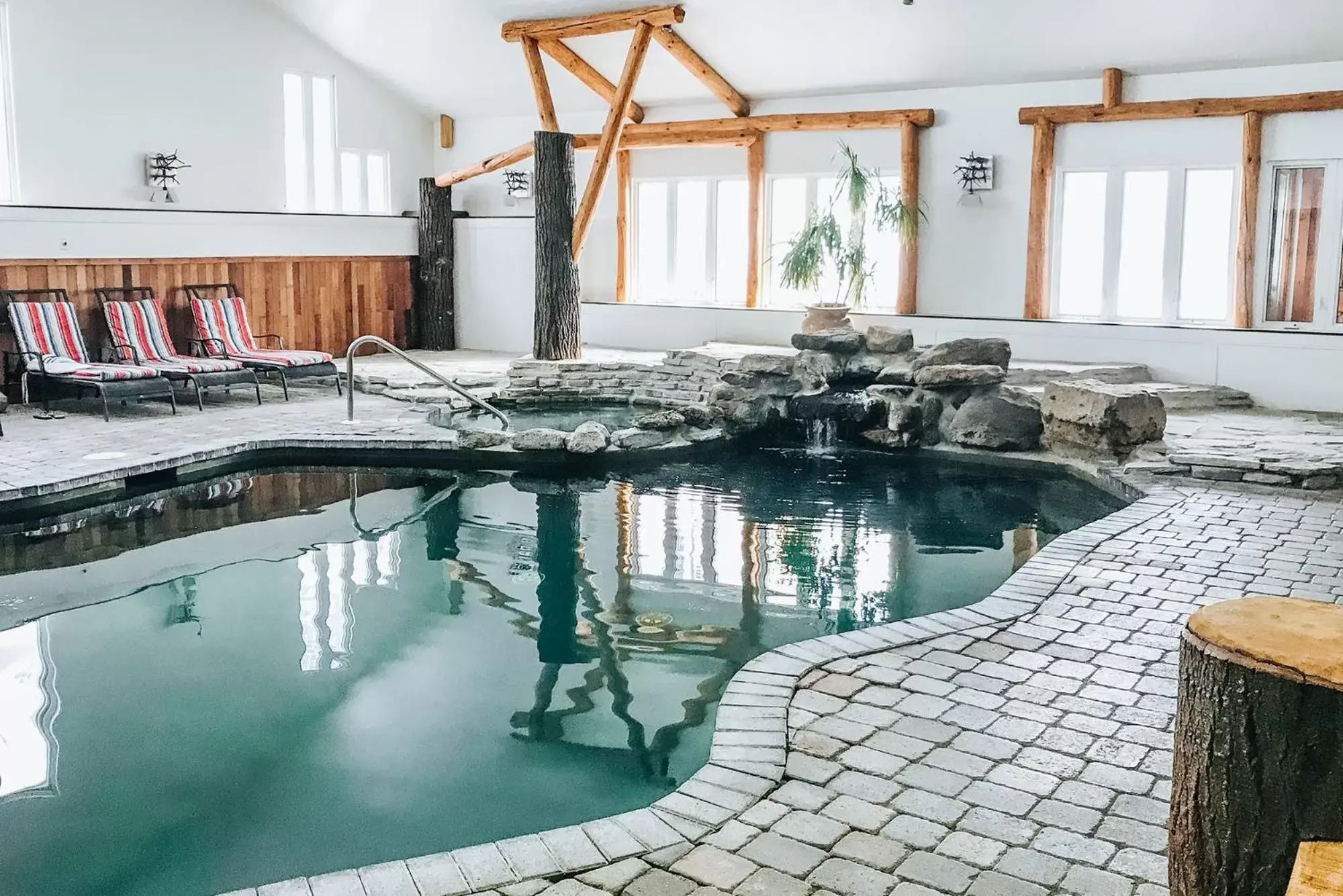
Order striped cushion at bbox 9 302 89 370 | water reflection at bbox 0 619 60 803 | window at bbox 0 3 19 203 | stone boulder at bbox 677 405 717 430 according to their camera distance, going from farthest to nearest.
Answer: window at bbox 0 3 19 203 < striped cushion at bbox 9 302 89 370 < stone boulder at bbox 677 405 717 430 < water reflection at bbox 0 619 60 803

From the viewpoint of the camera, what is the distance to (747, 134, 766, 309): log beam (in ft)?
45.5

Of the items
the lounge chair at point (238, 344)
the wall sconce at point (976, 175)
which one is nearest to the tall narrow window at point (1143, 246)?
the wall sconce at point (976, 175)

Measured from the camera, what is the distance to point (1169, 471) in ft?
26.8

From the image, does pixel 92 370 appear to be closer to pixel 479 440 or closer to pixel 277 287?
pixel 479 440

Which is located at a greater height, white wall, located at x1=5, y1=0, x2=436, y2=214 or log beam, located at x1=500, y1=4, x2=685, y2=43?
log beam, located at x1=500, y1=4, x2=685, y2=43

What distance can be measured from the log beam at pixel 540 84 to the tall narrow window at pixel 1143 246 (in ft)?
19.3

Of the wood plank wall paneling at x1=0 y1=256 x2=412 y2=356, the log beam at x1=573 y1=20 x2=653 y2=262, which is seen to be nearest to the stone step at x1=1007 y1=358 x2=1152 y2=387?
the log beam at x1=573 y1=20 x2=653 y2=262

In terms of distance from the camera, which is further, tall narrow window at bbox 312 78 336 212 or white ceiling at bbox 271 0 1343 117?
tall narrow window at bbox 312 78 336 212

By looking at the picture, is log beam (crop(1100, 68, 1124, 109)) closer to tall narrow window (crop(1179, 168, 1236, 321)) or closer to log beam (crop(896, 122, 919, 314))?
tall narrow window (crop(1179, 168, 1236, 321))

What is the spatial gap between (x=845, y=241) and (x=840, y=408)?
3.49m

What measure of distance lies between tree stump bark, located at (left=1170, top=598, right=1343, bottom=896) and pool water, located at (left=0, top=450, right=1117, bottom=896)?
182 cm

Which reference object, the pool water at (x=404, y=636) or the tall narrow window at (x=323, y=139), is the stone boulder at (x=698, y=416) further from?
the tall narrow window at (x=323, y=139)

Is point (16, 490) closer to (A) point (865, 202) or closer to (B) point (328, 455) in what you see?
(B) point (328, 455)

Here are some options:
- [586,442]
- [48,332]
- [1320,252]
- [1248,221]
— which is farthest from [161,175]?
[1320,252]
